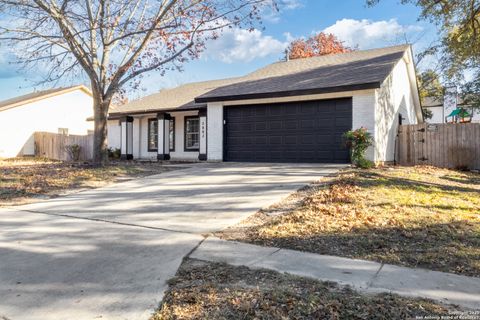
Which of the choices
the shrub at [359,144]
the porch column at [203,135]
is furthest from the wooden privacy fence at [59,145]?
the shrub at [359,144]

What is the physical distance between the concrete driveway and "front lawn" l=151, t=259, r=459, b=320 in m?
0.24

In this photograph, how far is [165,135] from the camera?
59.1ft

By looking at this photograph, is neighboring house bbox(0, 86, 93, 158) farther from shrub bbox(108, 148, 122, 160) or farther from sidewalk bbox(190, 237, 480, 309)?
sidewalk bbox(190, 237, 480, 309)

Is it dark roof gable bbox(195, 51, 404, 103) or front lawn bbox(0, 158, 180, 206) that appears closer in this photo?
front lawn bbox(0, 158, 180, 206)

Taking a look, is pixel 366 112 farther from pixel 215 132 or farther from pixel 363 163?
pixel 215 132

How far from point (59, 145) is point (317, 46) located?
21.6 meters

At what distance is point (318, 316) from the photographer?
2.58 metres

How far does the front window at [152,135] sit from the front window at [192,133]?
2.08m

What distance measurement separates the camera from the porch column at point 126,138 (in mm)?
19078

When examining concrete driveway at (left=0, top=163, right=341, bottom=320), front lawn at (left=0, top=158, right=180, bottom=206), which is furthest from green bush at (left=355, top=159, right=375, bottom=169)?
front lawn at (left=0, top=158, right=180, bottom=206)

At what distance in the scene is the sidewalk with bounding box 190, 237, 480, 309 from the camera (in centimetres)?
301

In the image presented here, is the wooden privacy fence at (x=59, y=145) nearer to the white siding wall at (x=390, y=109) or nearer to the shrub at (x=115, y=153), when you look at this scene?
the shrub at (x=115, y=153)

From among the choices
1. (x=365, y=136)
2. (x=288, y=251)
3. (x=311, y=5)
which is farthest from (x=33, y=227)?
(x=311, y=5)

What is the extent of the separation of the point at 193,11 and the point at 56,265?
29.7ft
